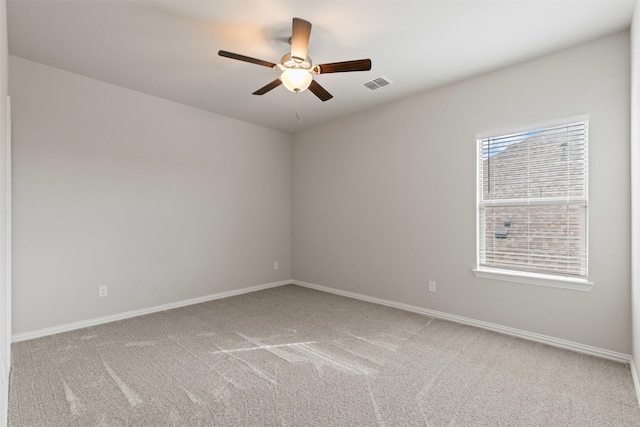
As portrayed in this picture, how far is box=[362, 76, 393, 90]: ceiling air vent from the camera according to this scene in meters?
3.42

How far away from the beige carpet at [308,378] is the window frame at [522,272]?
58cm

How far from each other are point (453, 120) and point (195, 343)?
141 inches

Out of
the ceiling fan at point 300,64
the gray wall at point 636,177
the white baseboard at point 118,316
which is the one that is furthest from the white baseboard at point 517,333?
the ceiling fan at point 300,64

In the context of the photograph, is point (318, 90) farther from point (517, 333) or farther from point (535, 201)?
point (517, 333)

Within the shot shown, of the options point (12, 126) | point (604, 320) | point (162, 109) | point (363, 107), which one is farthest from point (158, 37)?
point (604, 320)

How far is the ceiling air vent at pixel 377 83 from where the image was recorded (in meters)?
3.42

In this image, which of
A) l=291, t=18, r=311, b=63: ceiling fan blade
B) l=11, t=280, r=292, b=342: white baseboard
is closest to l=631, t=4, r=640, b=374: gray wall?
l=291, t=18, r=311, b=63: ceiling fan blade

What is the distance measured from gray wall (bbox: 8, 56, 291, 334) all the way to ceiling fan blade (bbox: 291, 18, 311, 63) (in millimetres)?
2428

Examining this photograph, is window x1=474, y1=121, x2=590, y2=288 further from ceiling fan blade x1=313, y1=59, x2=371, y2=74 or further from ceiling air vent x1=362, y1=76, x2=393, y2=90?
ceiling fan blade x1=313, y1=59, x2=371, y2=74

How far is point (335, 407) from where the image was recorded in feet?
6.50

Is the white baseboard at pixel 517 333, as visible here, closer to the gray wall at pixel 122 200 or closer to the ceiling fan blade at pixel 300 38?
the gray wall at pixel 122 200

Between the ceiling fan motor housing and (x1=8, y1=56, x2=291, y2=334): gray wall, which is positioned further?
(x1=8, y1=56, x2=291, y2=334): gray wall

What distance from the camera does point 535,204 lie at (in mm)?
3021

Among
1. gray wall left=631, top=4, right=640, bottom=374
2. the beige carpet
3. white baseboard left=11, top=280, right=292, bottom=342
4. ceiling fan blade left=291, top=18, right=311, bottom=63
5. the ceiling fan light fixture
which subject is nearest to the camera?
the beige carpet
